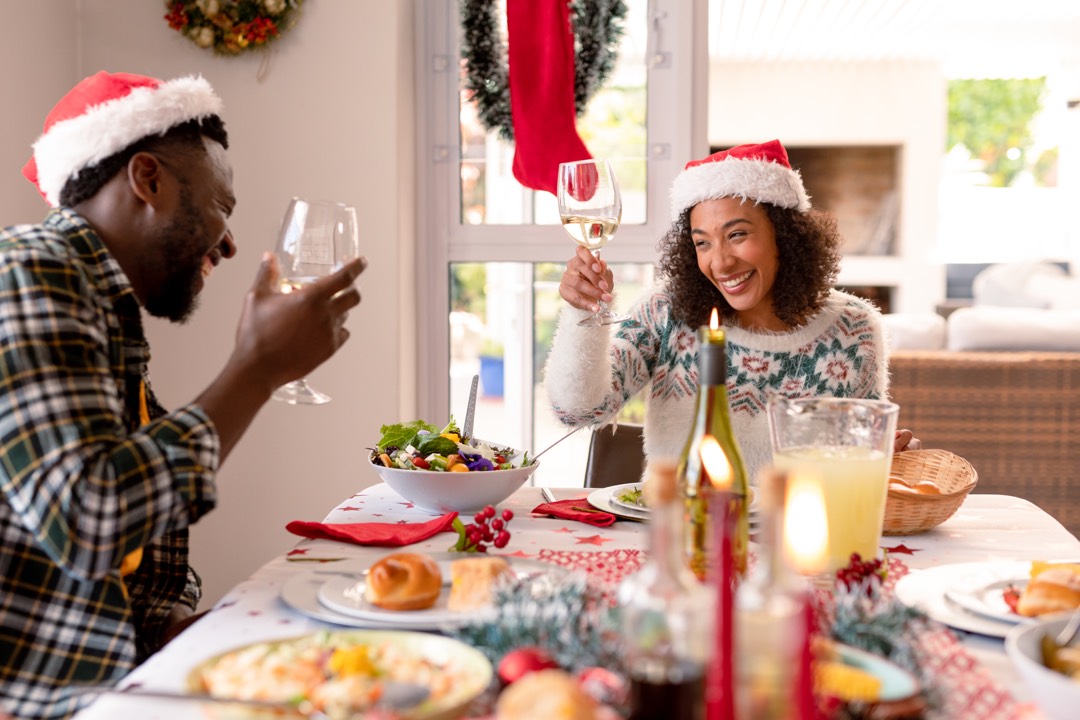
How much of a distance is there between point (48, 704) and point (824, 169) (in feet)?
31.0

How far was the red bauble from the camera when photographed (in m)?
0.76

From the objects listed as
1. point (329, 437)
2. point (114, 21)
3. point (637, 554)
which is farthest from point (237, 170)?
point (637, 554)

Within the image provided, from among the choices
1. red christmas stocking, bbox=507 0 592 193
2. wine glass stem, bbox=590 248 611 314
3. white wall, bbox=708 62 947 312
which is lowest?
wine glass stem, bbox=590 248 611 314

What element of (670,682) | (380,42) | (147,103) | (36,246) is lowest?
(670,682)

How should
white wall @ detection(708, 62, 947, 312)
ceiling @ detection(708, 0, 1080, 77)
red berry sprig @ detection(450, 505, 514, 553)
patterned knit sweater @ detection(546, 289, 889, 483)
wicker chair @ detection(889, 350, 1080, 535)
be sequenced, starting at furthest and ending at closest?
white wall @ detection(708, 62, 947, 312) < ceiling @ detection(708, 0, 1080, 77) < wicker chair @ detection(889, 350, 1080, 535) < patterned knit sweater @ detection(546, 289, 889, 483) < red berry sprig @ detection(450, 505, 514, 553)

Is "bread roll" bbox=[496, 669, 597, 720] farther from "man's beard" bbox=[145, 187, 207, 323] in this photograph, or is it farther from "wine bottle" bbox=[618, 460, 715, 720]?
"man's beard" bbox=[145, 187, 207, 323]

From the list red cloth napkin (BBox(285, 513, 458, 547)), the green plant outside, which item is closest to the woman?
red cloth napkin (BBox(285, 513, 458, 547))

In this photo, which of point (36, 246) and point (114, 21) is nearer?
point (36, 246)

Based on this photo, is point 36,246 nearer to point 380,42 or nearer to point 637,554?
point 637,554

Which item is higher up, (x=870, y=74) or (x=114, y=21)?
(x=870, y=74)

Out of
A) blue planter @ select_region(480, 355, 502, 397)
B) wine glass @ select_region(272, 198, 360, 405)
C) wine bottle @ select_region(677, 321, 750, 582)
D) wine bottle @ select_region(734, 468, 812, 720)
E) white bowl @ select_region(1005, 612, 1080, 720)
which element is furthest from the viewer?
blue planter @ select_region(480, 355, 502, 397)

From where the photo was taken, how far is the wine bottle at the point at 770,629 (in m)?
0.58

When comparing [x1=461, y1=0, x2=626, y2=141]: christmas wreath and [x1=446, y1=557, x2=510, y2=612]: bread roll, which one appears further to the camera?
[x1=461, y1=0, x2=626, y2=141]: christmas wreath

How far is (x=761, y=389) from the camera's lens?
2.20 metres
